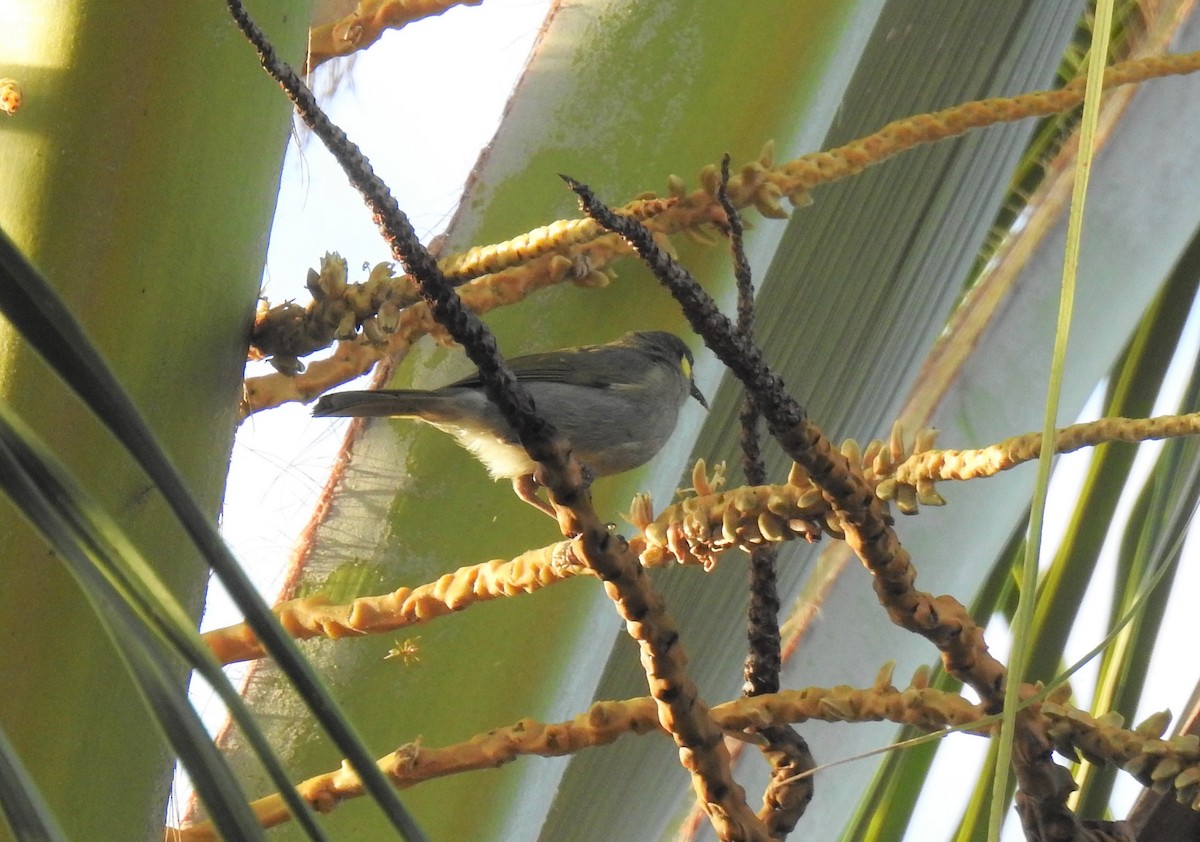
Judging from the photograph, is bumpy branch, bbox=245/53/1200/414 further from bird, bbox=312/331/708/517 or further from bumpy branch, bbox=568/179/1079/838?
bumpy branch, bbox=568/179/1079/838

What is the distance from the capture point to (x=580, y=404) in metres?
2.14

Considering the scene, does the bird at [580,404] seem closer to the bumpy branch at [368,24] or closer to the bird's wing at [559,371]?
the bird's wing at [559,371]

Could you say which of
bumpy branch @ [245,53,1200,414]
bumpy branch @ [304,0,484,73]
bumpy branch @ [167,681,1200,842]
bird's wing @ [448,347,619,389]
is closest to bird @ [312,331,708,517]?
bird's wing @ [448,347,619,389]

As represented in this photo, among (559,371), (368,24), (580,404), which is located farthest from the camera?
(580,404)

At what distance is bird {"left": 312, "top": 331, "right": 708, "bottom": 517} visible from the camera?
4.17ft

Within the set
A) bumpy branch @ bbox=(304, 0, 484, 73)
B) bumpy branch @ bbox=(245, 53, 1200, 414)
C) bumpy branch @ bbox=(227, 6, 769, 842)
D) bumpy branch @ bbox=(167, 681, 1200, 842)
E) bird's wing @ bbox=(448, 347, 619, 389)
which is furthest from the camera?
bird's wing @ bbox=(448, 347, 619, 389)

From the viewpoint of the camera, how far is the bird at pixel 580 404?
→ 1.27 metres

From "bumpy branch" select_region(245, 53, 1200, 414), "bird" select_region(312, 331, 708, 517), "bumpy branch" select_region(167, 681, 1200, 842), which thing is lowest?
"bumpy branch" select_region(167, 681, 1200, 842)

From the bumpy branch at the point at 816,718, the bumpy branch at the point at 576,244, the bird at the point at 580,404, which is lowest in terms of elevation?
the bumpy branch at the point at 816,718

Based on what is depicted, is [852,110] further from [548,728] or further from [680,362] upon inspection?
[548,728]

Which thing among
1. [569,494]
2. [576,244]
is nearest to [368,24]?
[576,244]

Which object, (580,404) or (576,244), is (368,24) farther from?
(580,404)

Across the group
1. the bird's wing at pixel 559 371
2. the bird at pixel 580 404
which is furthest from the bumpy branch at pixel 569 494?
the bird's wing at pixel 559 371

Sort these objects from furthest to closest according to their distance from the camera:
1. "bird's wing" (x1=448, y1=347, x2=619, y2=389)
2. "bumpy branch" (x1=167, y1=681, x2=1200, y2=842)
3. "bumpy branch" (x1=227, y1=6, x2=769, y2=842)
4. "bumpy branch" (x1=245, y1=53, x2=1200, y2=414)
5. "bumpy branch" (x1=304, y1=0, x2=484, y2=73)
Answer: "bird's wing" (x1=448, y1=347, x2=619, y2=389), "bumpy branch" (x1=304, y1=0, x2=484, y2=73), "bumpy branch" (x1=245, y1=53, x2=1200, y2=414), "bumpy branch" (x1=167, y1=681, x2=1200, y2=842), "bumpy branch" (x1=227, y1=6, x2=769, y2=842)
